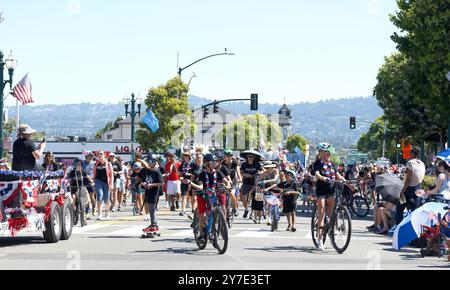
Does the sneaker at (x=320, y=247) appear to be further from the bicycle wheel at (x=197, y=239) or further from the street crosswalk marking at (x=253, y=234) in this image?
the street crosswalk marking at (x=253, y=234)

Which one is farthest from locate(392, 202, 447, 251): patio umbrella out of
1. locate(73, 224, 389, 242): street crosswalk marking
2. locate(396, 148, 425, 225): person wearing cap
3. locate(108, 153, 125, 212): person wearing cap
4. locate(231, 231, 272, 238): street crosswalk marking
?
locate(108, 153, 125, 212): person wearing cap

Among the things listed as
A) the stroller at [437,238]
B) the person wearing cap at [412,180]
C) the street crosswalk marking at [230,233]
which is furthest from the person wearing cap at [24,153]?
the person wearing cap at [412,180]

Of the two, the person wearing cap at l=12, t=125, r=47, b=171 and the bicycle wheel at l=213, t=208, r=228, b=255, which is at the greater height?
the person wearing cap at l=12, t=125, r=47, b=171

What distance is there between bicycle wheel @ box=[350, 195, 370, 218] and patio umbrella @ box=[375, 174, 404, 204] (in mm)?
7530

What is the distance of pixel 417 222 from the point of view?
15.6 m

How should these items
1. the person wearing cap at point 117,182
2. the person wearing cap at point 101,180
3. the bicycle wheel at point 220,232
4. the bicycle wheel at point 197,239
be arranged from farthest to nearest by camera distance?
the person wearing cap at point 117,182 → the person wearing cap at point 101,180 → the bicycle wheel at point 197,239 → the bicycle wheel at point 220,232

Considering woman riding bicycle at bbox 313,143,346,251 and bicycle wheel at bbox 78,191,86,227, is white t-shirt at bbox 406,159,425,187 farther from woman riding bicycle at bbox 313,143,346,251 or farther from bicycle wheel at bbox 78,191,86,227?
bicycle wheel at bbox 78,191,86,227

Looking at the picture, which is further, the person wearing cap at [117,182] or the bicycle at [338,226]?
the person wearing cap at [117,182]

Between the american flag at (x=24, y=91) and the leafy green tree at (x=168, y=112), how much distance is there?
28.8 m

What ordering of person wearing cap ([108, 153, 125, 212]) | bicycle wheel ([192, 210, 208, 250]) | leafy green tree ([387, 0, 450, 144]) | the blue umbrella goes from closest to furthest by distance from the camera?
bicycle wheel ([192, 210, 208, 250]) → the blue umbrella → person wearing cap ([108, 153, 125, 212]) → leafy green tree ([387, 0, 450, 144])

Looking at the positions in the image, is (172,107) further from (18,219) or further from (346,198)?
(18,219)

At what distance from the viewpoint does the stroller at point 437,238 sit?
14719 millimetres

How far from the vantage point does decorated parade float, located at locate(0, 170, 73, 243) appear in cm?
1545

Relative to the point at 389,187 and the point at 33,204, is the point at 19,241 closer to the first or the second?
the point at 33,204
